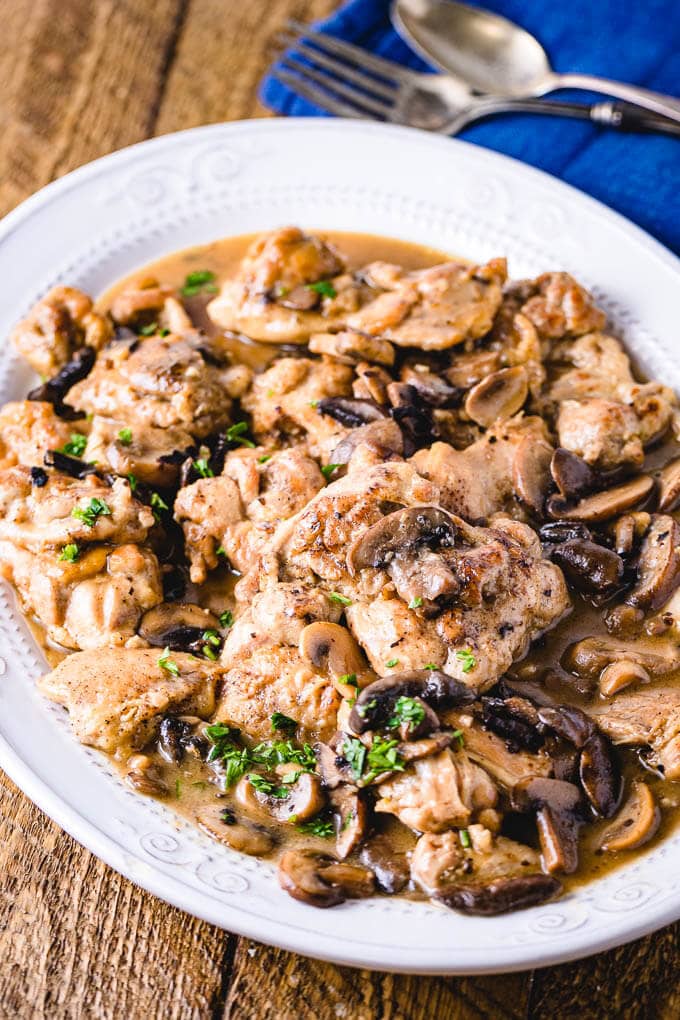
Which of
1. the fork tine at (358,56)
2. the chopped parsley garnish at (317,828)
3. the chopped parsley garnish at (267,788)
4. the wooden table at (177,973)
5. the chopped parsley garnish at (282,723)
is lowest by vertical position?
the wooden table at (177,973)

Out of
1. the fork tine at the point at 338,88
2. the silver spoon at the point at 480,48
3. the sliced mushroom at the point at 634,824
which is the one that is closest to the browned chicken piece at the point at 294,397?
the sliced mushroom at the point at 634,824

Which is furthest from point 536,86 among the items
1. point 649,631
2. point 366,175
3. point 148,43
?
point 649,631

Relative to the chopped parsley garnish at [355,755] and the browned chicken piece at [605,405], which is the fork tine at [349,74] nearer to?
the browned chicken piece at [605,405]

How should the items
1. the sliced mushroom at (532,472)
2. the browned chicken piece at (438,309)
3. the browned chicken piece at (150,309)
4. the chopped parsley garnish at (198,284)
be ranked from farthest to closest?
the chopped parsley garnish at (198,284) → the browned chicken piece at (150,309) → the browned chicken piece at (438,309) → the sliced mushroom at (532,472)

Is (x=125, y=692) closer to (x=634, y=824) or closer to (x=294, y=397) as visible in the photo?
(x=294, y=397)

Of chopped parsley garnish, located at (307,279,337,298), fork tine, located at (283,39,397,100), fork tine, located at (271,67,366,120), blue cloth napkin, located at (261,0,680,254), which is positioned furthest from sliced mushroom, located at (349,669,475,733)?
fork tine, located at (283,39,397,100)

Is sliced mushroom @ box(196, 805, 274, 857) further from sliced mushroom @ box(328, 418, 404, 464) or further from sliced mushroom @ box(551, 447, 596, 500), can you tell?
sliced mushroom @ box(551, 447, 596, 500)
